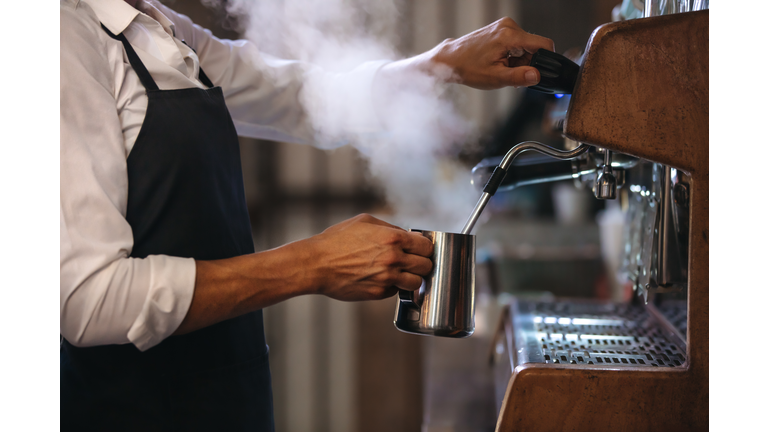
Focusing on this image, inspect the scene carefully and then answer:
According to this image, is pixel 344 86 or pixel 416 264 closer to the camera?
pixel 416 264

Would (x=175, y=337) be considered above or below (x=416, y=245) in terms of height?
below

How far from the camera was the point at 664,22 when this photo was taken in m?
0.68

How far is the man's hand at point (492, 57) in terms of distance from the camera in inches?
32.9

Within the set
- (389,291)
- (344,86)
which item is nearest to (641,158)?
(389,291)

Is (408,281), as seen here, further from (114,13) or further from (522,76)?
(114,13)

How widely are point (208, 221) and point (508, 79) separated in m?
0.59

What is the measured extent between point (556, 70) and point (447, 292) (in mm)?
382

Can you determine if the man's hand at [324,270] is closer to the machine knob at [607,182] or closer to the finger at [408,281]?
the finger at [408,281]

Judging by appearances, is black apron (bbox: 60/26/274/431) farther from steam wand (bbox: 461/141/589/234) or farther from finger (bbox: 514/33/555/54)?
finger (bbox: 514/33/555/54)

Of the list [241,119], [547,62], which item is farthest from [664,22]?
[241,119]

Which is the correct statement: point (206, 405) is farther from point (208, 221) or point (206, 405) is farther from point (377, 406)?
point (377, 406)

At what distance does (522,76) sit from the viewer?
0.82 meters

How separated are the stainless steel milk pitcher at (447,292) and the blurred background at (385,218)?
207 cm

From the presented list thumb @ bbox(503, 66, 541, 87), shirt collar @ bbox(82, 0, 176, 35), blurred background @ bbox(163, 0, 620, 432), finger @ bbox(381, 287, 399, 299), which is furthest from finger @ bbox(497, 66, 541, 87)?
blurred background @ bbox(163, 0, 620, 432)
